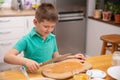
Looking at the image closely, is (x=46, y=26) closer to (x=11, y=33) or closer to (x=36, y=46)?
(x=36, y=46)

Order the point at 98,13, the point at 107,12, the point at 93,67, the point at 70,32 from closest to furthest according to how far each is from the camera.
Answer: the point at 93,67 < the point at 107,12 < the point at 98,13 < the point at 70,32

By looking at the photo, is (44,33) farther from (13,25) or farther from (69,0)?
(69,0)

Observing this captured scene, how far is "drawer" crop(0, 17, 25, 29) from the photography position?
2986mm

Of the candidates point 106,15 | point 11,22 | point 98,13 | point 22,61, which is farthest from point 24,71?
point 98,13

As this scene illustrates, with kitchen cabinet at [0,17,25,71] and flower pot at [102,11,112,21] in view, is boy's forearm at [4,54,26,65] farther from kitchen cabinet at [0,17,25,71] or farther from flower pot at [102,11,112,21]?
flower pot at [102,11,112,21]

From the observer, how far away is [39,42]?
62.4 inches

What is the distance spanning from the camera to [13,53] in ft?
4.60

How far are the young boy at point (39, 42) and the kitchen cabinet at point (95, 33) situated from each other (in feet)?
5.74

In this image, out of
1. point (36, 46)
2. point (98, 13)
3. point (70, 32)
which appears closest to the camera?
point (36, 46)

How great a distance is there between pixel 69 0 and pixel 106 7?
0.60 m

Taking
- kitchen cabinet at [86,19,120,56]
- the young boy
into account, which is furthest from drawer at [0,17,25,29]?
the young boy

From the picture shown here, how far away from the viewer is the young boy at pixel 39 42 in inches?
53.7

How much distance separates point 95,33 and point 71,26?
415mm

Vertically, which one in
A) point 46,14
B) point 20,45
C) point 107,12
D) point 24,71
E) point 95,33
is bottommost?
point 95,33
